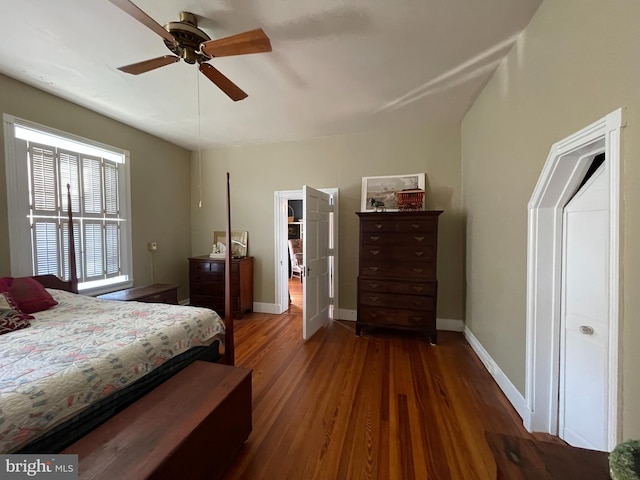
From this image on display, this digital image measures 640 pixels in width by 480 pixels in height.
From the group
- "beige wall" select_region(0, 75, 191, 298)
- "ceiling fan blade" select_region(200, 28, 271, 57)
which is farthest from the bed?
"ceiling fan blade" select_region(200, 28, 271, 57)

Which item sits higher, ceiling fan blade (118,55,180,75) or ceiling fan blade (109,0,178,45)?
ceiling fan blade (118,55,180,75)

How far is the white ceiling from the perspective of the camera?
1624 millimetres

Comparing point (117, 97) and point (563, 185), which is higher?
point (117, 97)

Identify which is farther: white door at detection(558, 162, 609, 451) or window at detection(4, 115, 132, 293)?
window at detection(4, 115, 132, 293)

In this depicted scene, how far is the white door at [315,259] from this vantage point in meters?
3.15

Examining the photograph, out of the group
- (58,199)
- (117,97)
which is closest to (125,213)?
(58,199)

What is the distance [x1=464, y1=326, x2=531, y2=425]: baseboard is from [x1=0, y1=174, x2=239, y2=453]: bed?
2.24 metres

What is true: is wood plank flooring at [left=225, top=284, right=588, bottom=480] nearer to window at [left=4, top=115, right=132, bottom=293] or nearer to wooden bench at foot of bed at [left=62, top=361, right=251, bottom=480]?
wooden bench at foot of bed at [left=62, top=361, right=251, bottom=480]

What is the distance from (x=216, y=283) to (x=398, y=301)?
2.72 meters

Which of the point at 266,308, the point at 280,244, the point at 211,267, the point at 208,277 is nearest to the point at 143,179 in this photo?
the point at 211,267

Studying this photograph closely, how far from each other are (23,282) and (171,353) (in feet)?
5.56

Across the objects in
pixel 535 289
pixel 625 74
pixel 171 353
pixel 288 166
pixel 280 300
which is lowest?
pixel 280 300

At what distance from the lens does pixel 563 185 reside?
4.98ft

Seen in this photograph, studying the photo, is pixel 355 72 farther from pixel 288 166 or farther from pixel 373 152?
pixel 288 166
